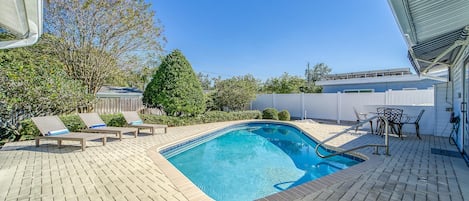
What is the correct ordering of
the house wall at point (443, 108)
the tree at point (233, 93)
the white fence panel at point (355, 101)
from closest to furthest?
the house wall at point (443, 108) < the white fence panel at point (355, 101) < the tree at point (233, 93)

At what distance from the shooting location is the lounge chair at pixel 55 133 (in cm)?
630

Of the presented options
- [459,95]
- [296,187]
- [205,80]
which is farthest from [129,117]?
[205,80]

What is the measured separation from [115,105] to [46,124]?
274 inches

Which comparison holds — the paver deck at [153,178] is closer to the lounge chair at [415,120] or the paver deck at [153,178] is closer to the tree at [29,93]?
the lounge chair at [415,120]

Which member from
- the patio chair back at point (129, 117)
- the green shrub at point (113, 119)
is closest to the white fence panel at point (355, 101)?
the patio chair back at point (129, 117)

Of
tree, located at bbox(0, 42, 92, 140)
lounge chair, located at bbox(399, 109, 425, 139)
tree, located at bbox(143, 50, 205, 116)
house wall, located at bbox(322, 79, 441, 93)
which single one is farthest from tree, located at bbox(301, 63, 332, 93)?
tree, located at bbox(0, 42, 92, 140)

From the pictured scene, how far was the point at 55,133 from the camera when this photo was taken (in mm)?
6707

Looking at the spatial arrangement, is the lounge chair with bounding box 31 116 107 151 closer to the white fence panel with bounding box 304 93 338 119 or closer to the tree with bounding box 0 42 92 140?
the tree with bounding box 0 42 92 140

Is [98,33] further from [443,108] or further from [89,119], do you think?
[443,108]

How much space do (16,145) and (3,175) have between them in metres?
3.55

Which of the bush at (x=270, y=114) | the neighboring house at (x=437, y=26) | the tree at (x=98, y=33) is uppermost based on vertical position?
the tree at (x=98, y=33)

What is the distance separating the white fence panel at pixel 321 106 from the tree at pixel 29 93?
45.9ft

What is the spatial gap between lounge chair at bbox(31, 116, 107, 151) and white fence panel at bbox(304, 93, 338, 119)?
13474 millimetres

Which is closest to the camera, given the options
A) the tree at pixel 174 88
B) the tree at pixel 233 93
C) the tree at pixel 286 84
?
the tree at pixel 174 88
